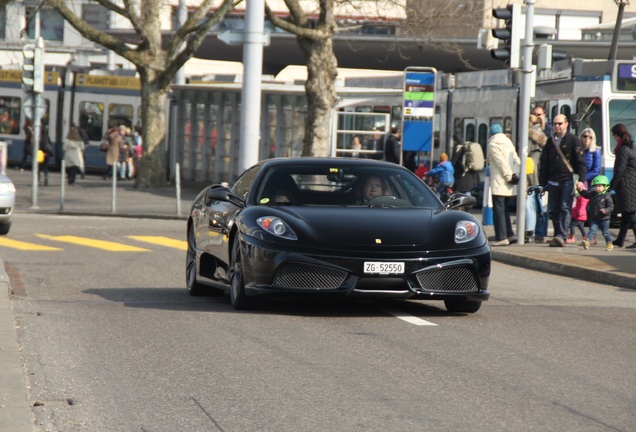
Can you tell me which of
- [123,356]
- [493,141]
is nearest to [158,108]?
[493,141]

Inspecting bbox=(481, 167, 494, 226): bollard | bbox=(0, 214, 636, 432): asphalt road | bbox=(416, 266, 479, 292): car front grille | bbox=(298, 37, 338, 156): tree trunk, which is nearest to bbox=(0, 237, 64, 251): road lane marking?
bbox=(0, 214, 636, 432): asphalt road

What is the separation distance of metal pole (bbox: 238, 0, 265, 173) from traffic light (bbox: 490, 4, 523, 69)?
17.7ft

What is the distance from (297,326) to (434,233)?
1.42 metres

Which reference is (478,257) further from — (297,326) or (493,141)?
(493,141)

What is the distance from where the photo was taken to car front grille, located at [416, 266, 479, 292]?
10.9m

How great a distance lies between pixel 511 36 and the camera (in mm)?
20312

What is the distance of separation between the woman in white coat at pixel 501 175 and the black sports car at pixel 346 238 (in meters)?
8.19

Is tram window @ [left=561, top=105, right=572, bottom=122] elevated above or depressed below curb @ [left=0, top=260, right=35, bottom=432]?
above

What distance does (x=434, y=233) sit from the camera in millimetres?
11039

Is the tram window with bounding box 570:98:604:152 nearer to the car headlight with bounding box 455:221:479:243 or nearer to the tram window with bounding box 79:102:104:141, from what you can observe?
the car headlight with bounding box 455:221:479:243

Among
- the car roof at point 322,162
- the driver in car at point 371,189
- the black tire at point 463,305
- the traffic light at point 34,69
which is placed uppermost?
the traffic light at point 34,69

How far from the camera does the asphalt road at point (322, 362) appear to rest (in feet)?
22.4

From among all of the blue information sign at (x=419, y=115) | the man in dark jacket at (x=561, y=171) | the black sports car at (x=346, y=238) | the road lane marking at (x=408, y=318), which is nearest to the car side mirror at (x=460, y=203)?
the black sports car at (x=346, y=238)

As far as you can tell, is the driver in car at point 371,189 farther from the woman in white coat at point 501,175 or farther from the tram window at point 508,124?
the tram window at point 508,124
